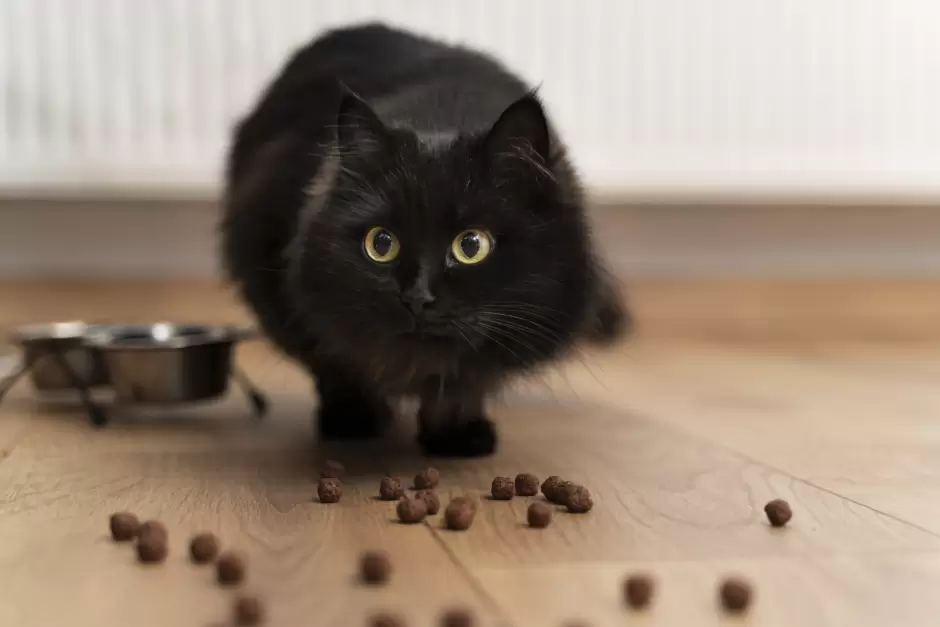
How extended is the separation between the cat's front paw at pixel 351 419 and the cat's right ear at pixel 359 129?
0.43m

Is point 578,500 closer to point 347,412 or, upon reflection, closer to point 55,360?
point 347,412

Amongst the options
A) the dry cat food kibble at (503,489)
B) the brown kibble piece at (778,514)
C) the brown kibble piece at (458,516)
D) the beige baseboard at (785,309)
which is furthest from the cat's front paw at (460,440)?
the beige baseboard at (785,309)

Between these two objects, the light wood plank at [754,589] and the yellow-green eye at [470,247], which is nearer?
the light wood plank at [754,589]

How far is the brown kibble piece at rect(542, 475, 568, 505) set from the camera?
1.15 meters

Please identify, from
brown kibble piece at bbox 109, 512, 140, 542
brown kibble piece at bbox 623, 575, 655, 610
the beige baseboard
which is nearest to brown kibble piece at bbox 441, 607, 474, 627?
brown kibble piece at bbox 623, 575, 655, 610

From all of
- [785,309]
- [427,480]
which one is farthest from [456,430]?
[785,309]

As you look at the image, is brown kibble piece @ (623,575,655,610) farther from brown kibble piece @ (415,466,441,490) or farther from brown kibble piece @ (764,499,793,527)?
brown kibble piece @ (415,466,441,490)

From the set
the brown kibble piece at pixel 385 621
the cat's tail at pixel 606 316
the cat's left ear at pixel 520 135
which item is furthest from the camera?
the cat's tail at pixel 606 316

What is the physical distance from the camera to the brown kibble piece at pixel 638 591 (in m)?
0.83

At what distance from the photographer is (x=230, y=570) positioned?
87 centimetres

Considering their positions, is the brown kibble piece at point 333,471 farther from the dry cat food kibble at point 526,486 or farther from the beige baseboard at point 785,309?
the beige baseboard at point 785,309

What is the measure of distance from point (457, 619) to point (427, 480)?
458 millimetres

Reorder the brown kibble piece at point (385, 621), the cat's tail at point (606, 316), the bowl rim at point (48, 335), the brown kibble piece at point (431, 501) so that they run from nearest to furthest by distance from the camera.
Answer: the brown kibble piece at point (385, 621), the brown kibble piece at point (431, 501), the cat's tail at point (606, 316), the bowl rim at point (48, 335)

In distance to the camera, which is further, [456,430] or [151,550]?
[456,430]
